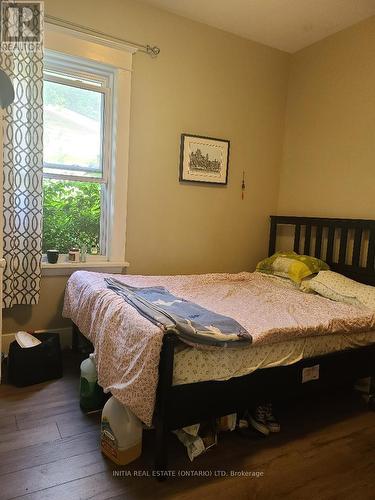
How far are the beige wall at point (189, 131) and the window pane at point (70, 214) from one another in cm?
29

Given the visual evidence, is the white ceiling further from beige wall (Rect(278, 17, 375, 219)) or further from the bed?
the bed

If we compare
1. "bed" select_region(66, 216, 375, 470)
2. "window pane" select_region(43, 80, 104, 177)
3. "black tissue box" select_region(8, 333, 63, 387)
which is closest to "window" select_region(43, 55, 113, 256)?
"window pane" select_region(43, 80, 104, 177)

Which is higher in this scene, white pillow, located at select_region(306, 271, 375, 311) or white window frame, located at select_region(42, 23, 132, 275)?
white window frame, located at select_region(42, 23, 132, 275)

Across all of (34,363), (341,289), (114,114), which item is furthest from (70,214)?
(341,289)

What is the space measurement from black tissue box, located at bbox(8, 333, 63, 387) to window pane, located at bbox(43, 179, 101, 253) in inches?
31.6

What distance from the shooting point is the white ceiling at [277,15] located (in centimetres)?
264

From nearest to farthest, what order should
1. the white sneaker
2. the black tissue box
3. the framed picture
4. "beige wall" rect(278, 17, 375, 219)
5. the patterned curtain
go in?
the white sneaker
the black tissue box
the patterned curtain
"beige wall" rect(278, 17, 375, 219)
the framed picture

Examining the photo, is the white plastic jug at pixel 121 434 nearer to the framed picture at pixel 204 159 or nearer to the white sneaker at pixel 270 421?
the white sneaker at pixel 270 421

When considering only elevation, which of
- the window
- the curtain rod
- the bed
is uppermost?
the curtain rod

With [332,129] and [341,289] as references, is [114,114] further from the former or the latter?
[341,289]

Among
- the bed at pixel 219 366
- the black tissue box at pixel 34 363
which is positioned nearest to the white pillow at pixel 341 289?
the bed at pixel 219 366

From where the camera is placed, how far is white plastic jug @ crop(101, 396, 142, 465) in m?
1.54

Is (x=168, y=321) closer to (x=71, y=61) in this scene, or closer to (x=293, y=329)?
(x=293, y=329)

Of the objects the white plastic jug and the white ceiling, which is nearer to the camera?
the white plastic jug
